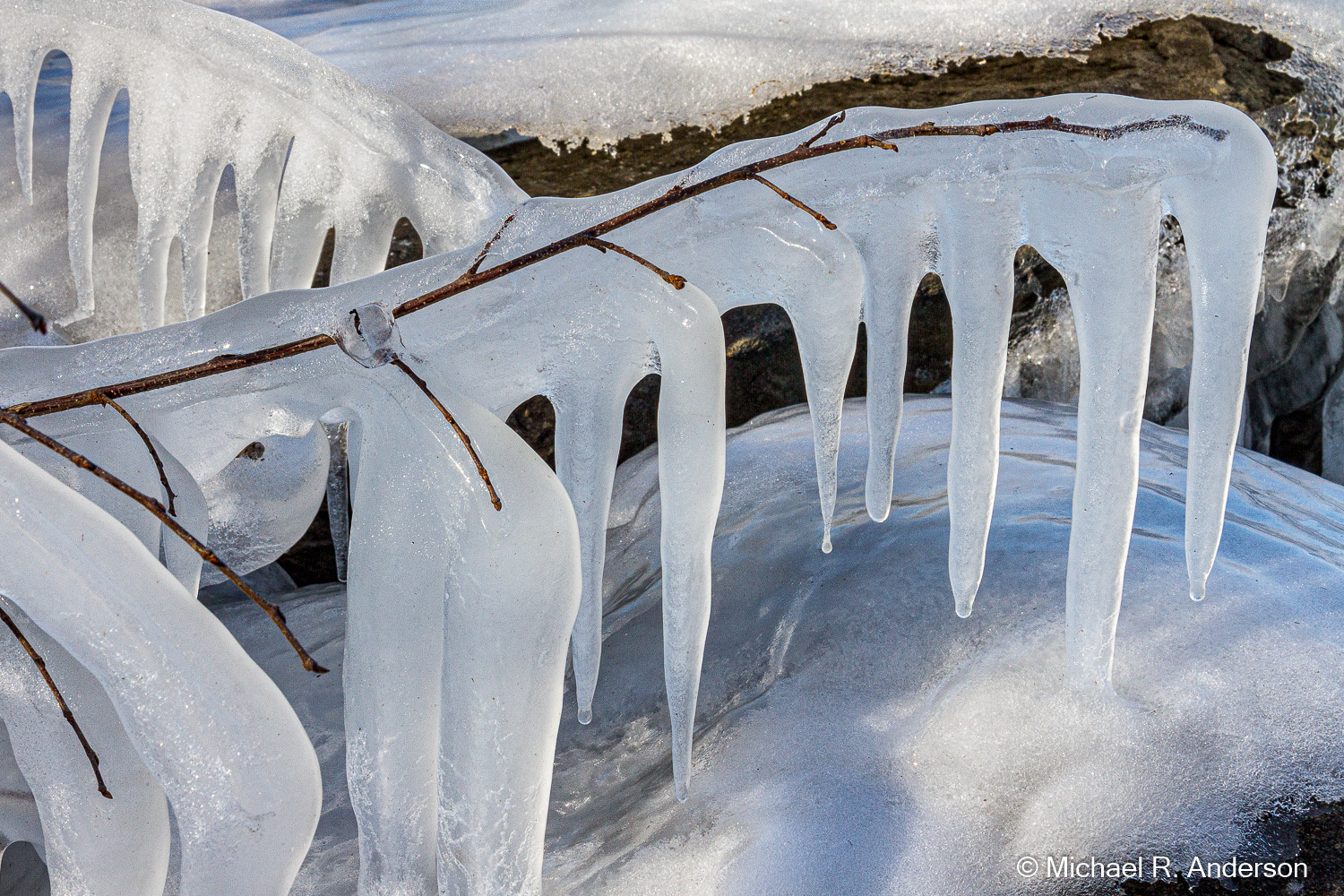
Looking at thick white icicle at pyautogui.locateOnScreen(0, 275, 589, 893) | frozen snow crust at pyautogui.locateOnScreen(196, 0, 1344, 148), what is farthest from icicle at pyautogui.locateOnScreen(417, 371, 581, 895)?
frozen snow crust at pyautogui.locateOnScreen(196, 0, 1344, 148)

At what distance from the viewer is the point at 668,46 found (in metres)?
2.10

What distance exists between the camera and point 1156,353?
2.04m

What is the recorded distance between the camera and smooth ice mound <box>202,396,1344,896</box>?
41.8 inches

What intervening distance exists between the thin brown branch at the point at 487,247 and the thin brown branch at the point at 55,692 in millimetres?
437

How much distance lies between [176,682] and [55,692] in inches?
3.8

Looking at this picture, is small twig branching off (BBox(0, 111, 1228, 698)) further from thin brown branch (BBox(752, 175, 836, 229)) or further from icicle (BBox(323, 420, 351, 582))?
icicle (BBox(323, 420, 351, 582))

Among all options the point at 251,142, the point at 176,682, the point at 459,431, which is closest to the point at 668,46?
the point at 251,142

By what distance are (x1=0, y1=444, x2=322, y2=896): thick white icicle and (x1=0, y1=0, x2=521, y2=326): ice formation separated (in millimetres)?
674

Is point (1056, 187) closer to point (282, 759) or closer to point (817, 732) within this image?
point (817, 732)

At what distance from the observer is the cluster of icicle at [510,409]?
2.69 feet

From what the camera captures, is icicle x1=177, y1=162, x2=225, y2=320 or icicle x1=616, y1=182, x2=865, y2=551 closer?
icicle x1=616, y1=182, x2=865, y2=551

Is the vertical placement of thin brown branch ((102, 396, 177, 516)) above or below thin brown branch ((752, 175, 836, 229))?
below

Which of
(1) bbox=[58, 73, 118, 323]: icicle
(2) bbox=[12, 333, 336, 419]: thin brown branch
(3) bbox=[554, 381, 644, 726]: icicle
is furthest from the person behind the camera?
(1) bbox=[58, 73, 118, 323]: icicle

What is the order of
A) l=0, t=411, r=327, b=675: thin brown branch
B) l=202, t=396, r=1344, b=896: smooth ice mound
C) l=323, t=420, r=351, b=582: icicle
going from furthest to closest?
l=323, t=420, r=351, b=582: icicle
l=202, t=396, r=1344, b=896: smooth ice mound
l=0, t=411, r=327, b=675: thin brown branch
